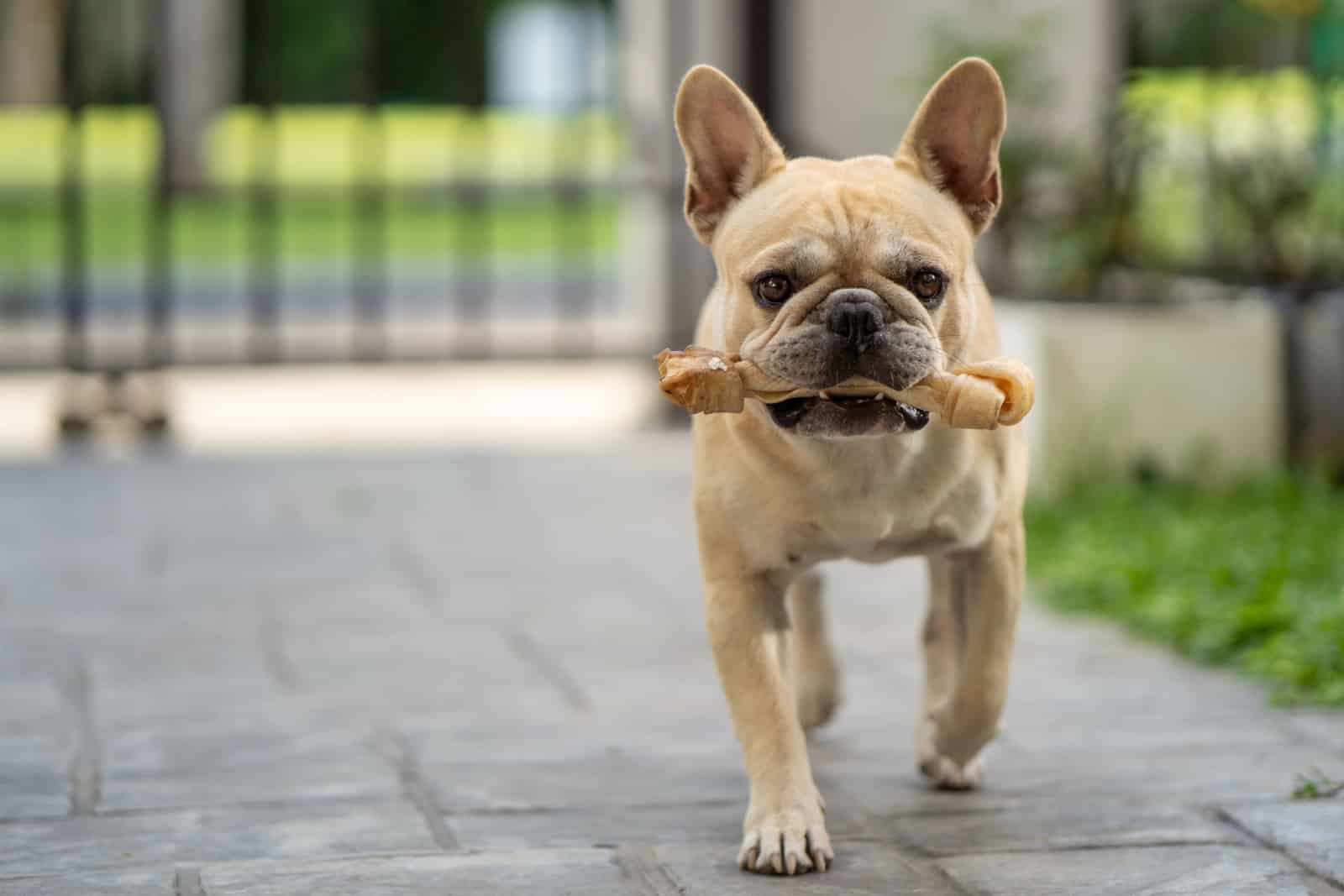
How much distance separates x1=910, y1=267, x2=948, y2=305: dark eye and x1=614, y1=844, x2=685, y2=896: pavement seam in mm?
1104

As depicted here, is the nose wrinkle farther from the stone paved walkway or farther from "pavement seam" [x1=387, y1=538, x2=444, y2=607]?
"pavement seam" [x1=387, y1=538, x2=444, y2=607]

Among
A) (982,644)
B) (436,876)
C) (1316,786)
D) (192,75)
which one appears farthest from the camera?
(192,75)

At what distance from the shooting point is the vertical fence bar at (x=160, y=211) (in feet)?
31.1

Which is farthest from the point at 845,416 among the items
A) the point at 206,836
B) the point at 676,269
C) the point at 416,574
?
the point at 676,269

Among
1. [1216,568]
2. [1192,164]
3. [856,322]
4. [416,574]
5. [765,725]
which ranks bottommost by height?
[416,574]

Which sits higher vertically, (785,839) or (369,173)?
(369,173)

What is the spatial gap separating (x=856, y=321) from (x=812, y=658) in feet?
4.24

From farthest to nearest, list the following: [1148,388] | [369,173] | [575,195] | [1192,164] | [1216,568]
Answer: [369,173] → [575,195] → [1192,164] → [1148,388] → [1216,568]

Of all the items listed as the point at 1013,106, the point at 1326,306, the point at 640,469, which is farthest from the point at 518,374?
the point at 1326,306

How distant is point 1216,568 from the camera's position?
586 centimetres

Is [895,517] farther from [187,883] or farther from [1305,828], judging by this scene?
[187,883]

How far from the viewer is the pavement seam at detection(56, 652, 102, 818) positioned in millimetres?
4000

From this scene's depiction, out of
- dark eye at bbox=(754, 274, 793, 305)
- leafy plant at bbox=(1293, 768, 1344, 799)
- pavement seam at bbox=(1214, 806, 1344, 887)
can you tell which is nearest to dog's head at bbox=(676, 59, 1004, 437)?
dark eye at bbox=(754, 274, 793, 305)

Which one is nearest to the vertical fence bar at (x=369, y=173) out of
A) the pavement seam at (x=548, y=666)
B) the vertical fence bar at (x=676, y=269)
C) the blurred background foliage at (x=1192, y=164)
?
the vertical fence bar at (x=676, y=269)
